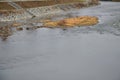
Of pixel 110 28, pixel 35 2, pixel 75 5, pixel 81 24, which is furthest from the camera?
pixel 75 5

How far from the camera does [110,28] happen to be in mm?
45094

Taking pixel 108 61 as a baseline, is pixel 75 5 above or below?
below

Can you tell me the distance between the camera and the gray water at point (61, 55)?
23719 millimetres

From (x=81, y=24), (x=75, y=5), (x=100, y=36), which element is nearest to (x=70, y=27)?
(x=81, y=24)

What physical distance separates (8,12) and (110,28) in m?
18.6

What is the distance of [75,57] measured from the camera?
2869 cm

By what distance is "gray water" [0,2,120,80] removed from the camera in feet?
77.8

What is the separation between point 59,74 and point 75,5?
226ft

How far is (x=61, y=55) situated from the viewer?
97.1 feet

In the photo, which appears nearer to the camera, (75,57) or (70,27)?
(75,57)

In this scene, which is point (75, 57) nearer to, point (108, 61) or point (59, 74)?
point (108, 61)

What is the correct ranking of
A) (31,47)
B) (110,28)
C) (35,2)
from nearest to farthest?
1. (31,47)
2. (110,28)
3. (35,2)

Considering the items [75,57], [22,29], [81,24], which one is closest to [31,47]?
[75,57]

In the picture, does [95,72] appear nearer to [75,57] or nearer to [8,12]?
[75,57]
